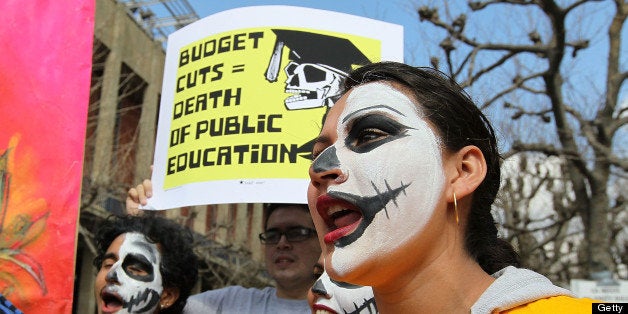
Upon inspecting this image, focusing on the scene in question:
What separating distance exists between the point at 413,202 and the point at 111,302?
6.56 feet

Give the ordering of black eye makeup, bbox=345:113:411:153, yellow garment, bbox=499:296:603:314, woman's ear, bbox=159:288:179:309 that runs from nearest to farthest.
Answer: yellow garment, bbox=499:296:603:314 → black eye makeup, bbox=345:113:411:153 → woman's ear, bbox=159:288:179:309

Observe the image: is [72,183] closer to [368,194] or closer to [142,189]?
[142,189]

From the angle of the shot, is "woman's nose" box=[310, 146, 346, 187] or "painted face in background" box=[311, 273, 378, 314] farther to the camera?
"painted face in background" box=[311, 273, 378, 314]

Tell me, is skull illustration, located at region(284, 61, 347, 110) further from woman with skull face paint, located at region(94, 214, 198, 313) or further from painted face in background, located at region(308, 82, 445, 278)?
painted face in background, located at region(308, 82, 445, 278)

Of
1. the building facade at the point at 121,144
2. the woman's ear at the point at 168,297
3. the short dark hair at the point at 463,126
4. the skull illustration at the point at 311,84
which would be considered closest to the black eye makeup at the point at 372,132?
the short dark hair at the point at 463,126

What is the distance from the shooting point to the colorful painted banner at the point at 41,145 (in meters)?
2.87

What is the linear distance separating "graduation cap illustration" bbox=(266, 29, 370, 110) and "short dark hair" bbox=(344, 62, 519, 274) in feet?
3.62

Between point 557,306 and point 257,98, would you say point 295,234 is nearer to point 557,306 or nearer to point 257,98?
point 257,98

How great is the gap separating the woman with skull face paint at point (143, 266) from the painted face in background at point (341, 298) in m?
0.97

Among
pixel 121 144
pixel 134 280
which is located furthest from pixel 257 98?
pixel 121 144

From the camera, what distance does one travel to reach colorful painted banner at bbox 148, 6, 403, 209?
3119 millimetres

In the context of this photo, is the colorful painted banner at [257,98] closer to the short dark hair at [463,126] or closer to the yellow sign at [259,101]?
the yellow sign at [259,101]

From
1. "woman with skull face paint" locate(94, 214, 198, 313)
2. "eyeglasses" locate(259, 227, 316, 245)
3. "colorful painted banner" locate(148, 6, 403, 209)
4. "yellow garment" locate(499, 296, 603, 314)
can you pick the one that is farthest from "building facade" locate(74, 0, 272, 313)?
"yellow garment" locate(499, 296, 603, 314)

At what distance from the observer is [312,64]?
127 inches
